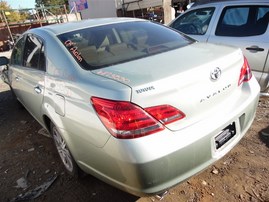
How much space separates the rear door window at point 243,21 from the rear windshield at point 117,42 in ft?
4.19

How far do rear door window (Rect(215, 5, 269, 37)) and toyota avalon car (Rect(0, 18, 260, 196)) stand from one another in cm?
138

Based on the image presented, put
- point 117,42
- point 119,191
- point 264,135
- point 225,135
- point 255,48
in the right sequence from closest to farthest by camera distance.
Result: point 225,135
point 119,191
point 117,42
point 264,135
point 255,48

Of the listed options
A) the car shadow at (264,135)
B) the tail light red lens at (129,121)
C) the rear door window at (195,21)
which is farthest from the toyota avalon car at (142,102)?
the rear door window at (195,21)

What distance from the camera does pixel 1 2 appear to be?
5178 centimetres

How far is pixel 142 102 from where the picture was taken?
1846 millimetres

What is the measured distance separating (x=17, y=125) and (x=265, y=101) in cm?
409

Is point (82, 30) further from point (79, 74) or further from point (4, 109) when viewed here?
point (4, 109)

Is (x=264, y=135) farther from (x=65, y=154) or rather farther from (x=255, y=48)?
(x=65, y=154)

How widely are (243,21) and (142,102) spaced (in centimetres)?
281

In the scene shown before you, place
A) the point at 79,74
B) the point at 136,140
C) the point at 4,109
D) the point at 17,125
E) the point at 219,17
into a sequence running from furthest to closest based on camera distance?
the point at 4,109 < the point at 17,125 < the point at 219,17 < the point at 79,74 < the point at 136,140

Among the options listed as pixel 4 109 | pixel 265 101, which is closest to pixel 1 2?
pixel 4 109

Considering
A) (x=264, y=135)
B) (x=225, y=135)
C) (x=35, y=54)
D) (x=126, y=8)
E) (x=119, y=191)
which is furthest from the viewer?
(x=126, y=8)

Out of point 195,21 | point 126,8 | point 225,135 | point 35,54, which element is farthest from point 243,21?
point 126,8

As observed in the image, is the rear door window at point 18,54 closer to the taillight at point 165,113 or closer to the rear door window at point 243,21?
the taillight at point 165,113
